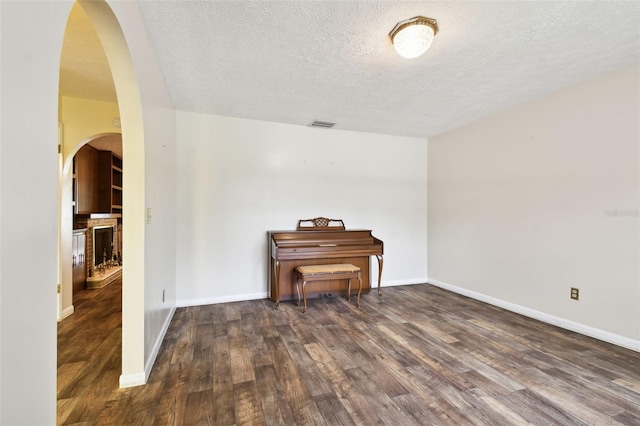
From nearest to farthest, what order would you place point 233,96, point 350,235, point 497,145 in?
point 233,96
point 497,145
point 350,235

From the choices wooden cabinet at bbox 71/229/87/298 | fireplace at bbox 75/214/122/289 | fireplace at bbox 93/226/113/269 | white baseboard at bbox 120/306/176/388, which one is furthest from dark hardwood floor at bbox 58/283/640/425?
fireplace at bbox 93/226/113/269

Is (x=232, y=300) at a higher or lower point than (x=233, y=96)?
lower

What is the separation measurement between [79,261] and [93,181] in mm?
1548

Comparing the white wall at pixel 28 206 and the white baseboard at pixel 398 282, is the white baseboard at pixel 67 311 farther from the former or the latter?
the white baseboard at pixel 398 282

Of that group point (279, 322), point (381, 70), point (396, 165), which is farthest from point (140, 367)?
point (396, 165)

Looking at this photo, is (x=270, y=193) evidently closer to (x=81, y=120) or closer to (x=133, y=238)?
(x=133, y=238)

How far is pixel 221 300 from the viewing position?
3.53m

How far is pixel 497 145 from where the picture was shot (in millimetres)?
3447

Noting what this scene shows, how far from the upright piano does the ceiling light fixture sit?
2.33m

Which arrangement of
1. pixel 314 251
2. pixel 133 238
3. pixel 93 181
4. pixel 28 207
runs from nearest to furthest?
pixel 28 207 < pixel 133 238 < pixel 314 251 < pixel 93 181

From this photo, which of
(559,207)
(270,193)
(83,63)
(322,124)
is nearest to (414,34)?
(322,124)

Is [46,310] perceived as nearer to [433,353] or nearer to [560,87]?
[433,353]

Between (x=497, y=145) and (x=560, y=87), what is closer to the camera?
(x=560, y=87)

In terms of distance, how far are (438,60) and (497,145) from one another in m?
1.77
